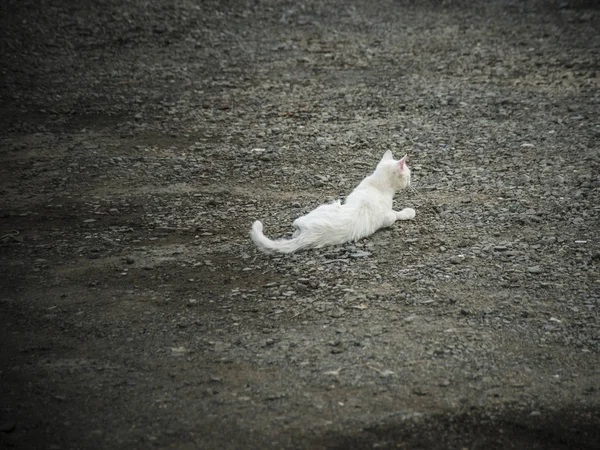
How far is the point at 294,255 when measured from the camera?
4.80 m

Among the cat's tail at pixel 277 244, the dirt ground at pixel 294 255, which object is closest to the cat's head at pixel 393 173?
the dirt ground at pixel 294 255

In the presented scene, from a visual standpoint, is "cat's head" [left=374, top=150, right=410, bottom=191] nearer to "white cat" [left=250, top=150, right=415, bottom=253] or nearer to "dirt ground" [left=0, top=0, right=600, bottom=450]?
"white cat" [left=250, top=150, right=415, bottom=253]

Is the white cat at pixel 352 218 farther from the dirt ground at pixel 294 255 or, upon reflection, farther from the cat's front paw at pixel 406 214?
the dirt ground at pixel 294 255

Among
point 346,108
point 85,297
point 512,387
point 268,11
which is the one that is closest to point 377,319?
point 512,387

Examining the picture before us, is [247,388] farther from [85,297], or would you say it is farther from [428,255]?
[428,255]

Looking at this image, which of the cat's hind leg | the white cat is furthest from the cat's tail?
the cat's hind leg

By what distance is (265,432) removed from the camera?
3.16 m

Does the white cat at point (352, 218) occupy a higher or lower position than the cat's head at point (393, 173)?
lower

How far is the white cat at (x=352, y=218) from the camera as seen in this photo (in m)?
4.75

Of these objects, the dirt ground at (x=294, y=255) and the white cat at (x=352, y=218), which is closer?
the dirt ground at (x=294, y=255)

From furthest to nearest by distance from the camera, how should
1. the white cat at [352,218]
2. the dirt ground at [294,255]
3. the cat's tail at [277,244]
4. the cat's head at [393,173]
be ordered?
the cat's head at [393,173]
the white cat at [352,218]
the cat's tail at [277,244]
the dirt ground at [294,255]

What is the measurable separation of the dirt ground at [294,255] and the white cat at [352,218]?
0.35ft

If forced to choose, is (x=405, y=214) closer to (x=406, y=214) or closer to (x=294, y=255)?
Result: (x=406, y=214)

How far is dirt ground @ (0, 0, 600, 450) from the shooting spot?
10.9 feet
